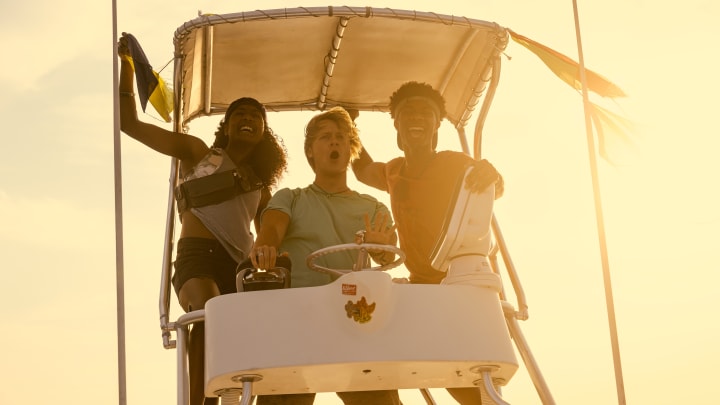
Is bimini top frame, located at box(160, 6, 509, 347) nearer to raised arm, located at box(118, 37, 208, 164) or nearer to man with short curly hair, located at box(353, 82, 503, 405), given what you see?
raised arm, located at box(118, 37, 208, 164)

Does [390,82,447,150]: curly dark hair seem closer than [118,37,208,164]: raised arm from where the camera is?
Yes

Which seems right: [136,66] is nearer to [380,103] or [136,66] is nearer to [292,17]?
[292,17]

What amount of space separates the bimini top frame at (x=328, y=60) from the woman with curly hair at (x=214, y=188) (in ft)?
0.58

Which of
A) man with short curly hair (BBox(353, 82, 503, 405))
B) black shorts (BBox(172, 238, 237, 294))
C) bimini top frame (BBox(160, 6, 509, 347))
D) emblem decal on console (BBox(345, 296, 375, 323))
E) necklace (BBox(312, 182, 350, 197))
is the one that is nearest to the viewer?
emblem decal on console (BBox(345, 296, 375, 323))

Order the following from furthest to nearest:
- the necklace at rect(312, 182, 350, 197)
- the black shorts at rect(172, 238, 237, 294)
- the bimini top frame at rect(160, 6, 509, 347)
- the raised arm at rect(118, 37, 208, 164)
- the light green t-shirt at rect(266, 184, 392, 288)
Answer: the bimini top frame at rect(160, 6, 509, 347), the raised arm at rect(118, 37, 208, 164), the black shorts at rect(172, 238, 237, 294), the necklace at rect(312, 182, 350, 197), the light green t-shirt at rect(266, 184, 392, 288)

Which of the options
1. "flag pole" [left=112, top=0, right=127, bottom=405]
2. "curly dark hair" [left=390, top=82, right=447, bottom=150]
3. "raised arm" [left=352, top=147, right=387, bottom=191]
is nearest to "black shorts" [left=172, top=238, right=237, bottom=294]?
"flag pole" [left=112, top=0, right=127, bottom=405]

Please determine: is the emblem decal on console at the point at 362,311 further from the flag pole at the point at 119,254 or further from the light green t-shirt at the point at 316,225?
the flag pole at the point at 119,254

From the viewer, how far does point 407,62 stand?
721 centimetres

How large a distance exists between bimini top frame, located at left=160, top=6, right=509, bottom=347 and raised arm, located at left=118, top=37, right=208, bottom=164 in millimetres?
162

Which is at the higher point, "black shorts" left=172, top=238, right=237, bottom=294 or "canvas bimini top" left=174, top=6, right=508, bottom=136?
"canvas bimini top" left=174, top=6, right=508, bottom=136

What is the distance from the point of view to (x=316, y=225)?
5.76m

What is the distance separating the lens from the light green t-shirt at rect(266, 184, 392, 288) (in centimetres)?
566

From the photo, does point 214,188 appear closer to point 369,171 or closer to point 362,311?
point 369,171

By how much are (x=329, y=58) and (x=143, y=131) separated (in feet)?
4.77
